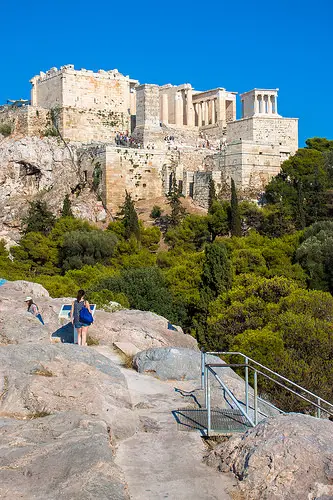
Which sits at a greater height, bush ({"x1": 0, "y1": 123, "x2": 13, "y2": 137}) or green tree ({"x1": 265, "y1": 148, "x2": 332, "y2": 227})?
bush ({"x1": 0, "y1": 123, "x2": 13, "y2": 137})

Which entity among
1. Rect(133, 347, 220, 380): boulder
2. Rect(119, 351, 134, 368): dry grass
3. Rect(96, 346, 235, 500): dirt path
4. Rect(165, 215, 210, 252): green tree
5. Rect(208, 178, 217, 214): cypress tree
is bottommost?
Rect(96, 346, 235, 500): dirt path

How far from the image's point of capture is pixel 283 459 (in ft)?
19.1

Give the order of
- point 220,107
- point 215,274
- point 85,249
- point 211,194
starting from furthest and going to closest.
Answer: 1. point 220,107
2. point 211,194
3. point 85,249
4. point 215,274

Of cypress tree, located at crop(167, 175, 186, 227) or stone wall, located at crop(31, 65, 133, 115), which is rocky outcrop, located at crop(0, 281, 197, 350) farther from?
stone wall, located at crop(31, 65, 133, 115)

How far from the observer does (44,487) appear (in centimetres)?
556

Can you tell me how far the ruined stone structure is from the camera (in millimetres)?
41562

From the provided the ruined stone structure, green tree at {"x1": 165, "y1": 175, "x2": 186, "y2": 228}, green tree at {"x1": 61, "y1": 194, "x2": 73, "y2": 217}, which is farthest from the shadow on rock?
the ruined stone structure

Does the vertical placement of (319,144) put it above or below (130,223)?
above

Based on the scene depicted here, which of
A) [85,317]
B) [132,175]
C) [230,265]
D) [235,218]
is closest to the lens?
[85,317]

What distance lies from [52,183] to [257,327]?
913 inches

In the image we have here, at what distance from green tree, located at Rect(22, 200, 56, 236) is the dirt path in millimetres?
30671

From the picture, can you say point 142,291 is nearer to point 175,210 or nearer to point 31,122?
point 175,210

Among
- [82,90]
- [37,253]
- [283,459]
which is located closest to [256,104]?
[82,90]

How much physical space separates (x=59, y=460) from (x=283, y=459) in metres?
1.80
